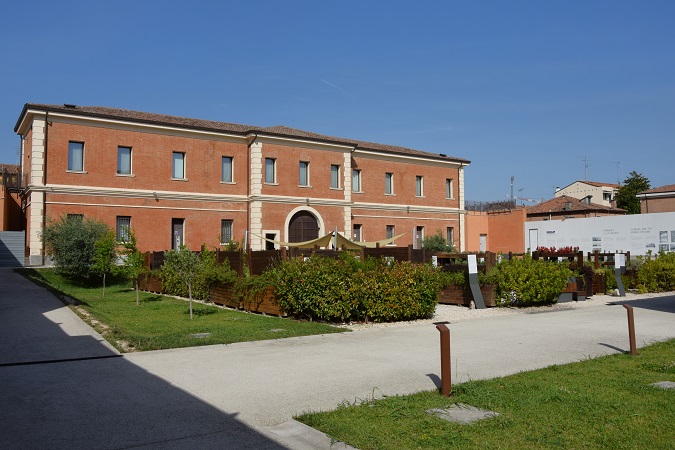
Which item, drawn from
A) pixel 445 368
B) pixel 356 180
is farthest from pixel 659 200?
pixel 445 368

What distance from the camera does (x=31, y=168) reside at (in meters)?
28.0

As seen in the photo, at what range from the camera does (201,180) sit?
3322cm

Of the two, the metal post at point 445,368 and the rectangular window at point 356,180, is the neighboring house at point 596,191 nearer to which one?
the rectangular window at point 356,180

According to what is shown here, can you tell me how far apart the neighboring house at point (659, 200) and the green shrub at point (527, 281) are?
36.6m

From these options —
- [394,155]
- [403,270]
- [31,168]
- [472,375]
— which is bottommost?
[472,375]

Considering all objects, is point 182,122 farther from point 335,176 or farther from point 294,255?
point 294,255

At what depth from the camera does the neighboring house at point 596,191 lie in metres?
69.8

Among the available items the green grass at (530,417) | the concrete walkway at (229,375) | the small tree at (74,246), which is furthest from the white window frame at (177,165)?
the green grass at (530,417)

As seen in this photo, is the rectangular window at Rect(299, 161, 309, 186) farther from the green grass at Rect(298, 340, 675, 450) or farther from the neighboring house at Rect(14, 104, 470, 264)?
the green grass at Rect(298, 340, 675, 450)

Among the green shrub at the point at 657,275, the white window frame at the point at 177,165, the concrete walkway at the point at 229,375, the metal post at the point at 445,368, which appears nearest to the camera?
the concrete walkway at the point at 229,375

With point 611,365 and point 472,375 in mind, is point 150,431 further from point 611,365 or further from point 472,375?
point 611,365

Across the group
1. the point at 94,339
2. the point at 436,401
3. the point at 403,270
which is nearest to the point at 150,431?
the point at 436,401

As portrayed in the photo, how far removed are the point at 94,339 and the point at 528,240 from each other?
1526 inches

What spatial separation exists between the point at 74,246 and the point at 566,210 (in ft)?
146
